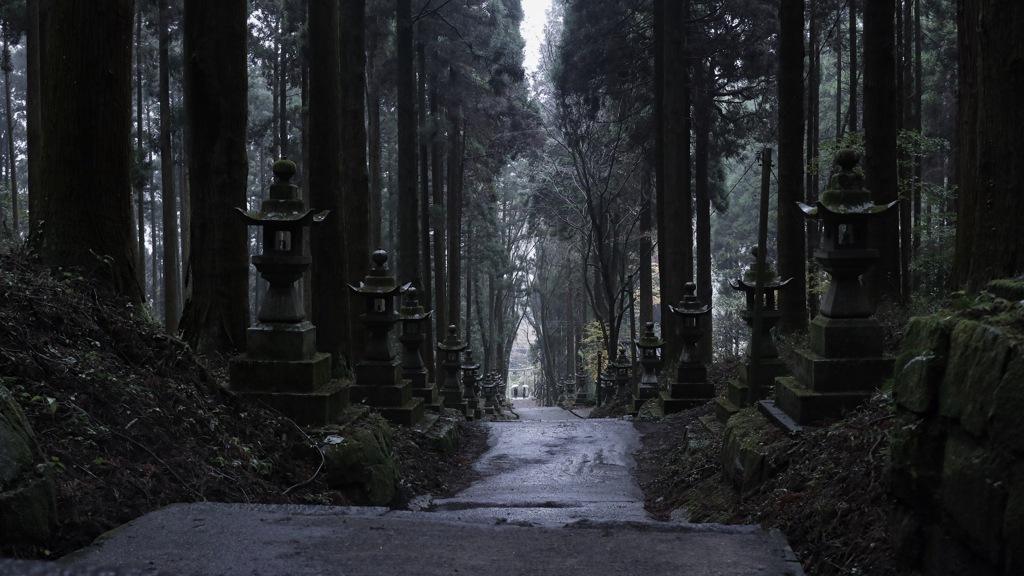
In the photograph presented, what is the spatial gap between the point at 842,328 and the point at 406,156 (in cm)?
1320

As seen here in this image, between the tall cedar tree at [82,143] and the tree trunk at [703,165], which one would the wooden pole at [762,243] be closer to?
the tall cedar tree at [82,143]

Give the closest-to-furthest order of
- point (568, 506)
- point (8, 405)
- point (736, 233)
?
point (8, 405) → point (568, 506) → point (736, 233)

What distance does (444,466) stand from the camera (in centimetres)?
1019

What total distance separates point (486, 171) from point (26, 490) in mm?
30522

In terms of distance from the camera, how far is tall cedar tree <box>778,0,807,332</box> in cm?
1266

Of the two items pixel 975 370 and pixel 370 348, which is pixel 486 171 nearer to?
pixel 370 348

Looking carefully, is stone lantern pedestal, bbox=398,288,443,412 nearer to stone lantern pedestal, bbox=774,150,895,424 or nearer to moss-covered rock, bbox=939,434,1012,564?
stone lantern pedestal, bbox=774,150,895,424

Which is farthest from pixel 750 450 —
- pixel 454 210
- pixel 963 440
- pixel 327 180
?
pixel 454 210

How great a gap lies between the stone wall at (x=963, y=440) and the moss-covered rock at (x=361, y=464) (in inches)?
173

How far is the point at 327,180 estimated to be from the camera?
10.6m

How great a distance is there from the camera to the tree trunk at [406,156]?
18.2 meters

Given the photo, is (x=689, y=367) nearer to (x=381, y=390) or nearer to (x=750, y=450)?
(x=381, y=390)

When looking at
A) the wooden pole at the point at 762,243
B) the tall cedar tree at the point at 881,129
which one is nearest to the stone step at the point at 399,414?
the wooden pole at the point at 762,243

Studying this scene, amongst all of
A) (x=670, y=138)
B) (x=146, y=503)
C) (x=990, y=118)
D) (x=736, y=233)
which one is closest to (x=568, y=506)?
(x=146, y=503)
